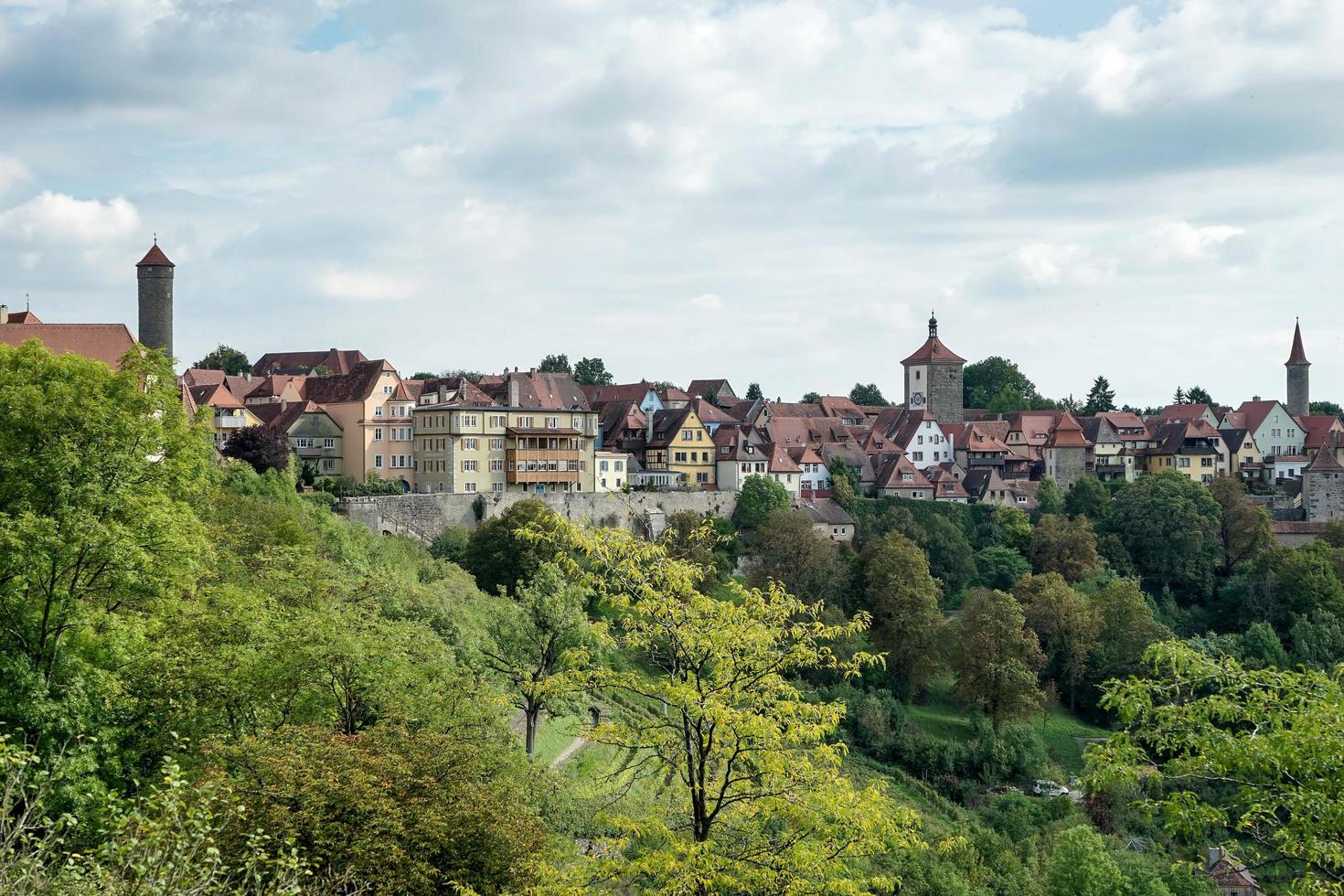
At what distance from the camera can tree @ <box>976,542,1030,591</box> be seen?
230ft

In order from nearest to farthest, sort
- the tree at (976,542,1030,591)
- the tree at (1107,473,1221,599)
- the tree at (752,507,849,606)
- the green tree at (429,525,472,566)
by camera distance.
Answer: the green tree at (429,525,472,566), the tree at (752,507,849,606), the tree at (976,542,1030,591), the tree at (1107,473,1221,599)

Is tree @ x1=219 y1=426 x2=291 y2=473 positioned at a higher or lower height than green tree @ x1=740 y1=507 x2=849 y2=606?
higher

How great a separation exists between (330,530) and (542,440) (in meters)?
24.2

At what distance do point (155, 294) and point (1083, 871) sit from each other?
168ft

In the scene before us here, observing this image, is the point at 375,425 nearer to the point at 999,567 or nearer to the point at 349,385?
the point at 349,385

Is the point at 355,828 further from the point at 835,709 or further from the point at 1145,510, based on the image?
the point at 1145,510

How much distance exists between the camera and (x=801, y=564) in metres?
62.2

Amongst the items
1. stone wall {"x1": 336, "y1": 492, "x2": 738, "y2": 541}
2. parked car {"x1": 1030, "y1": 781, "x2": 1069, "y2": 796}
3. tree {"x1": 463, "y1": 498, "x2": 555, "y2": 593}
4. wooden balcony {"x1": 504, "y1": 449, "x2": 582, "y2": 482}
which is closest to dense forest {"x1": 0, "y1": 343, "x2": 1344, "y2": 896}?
parked car {"x1": 1030, "y1": 781, "x2": 1069, "y2": 796}

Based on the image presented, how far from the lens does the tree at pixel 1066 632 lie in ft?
Answer: 191

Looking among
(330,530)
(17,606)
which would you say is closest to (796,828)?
(17,606)

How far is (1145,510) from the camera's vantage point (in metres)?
74.9

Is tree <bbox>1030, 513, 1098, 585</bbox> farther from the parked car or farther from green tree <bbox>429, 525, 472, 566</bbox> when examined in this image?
green tree <bbox>429, 525, 472, 566</bbox>

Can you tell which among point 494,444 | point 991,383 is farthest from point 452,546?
point 991,383

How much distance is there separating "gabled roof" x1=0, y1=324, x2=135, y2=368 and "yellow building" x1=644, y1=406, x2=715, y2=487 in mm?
34596
